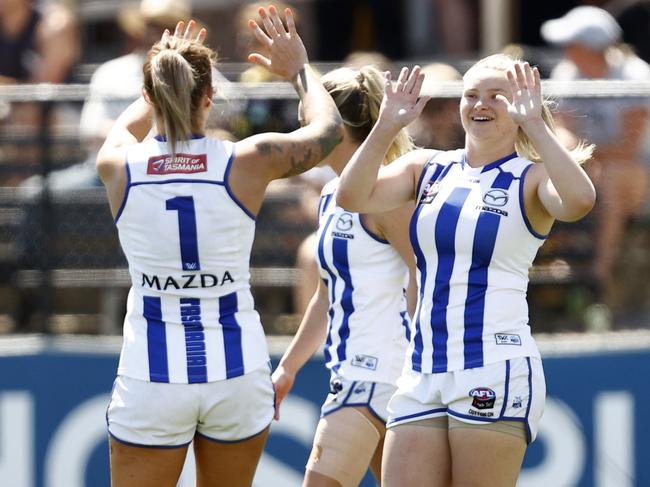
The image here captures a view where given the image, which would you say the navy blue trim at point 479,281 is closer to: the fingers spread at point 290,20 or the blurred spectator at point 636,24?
the fingers spread at point 290,20

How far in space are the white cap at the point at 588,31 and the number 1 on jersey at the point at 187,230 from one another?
438cm

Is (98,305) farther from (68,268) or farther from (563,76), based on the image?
(563,76)

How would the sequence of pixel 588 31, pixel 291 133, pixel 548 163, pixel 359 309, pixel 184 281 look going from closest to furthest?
pixel 548 163, pixel 184 281, pixel 291 133, pixel 359 309, pixel 588 31

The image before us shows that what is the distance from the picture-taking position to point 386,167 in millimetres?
4512

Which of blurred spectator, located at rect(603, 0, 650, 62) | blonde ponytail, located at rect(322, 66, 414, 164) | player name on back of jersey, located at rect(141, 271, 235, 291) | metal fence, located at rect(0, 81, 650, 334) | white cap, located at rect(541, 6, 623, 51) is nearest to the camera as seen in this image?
player name on back of jersey, located at rect(141, 271, 235, 291)

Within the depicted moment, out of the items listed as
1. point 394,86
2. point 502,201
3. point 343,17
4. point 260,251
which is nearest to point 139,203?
point 394,86

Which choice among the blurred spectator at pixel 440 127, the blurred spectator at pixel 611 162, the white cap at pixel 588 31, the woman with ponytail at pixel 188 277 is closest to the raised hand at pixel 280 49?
the woman with ponytail at pixel 188 277

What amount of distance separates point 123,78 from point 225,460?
13.5 feet

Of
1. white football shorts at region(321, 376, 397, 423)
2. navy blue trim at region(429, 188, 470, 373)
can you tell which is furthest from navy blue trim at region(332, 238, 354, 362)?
navy blue trim at region(429, 188, 470, 373)

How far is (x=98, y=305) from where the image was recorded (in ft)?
23.2

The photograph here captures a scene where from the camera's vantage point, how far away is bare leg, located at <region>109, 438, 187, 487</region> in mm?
4230

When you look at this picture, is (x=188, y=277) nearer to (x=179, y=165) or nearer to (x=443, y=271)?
(x=179, y=165)

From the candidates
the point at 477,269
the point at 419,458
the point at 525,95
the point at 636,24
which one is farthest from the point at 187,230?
the point at 636,24

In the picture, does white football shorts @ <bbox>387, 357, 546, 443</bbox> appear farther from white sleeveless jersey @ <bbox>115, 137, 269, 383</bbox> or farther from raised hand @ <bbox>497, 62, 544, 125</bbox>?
raised hand @ <bbox>497, 62, 544, 125</bbox>
